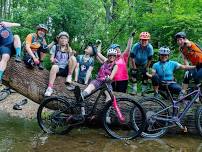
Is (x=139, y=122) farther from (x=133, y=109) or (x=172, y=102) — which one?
(x=172, y=102)

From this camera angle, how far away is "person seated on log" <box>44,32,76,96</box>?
852 centimetres

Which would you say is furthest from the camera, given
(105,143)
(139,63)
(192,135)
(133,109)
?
(139,63)

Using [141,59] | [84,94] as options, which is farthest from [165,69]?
[84,94]

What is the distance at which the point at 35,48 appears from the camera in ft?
29.8

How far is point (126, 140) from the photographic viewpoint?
775 centimetres

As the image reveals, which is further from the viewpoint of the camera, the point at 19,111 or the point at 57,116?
the point at 19,111

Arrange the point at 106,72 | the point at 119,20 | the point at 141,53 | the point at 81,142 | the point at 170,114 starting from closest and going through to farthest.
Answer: the point at 81,142, the point at 170,114, the point at 106,72, the point at 141,53, the point at 119,20

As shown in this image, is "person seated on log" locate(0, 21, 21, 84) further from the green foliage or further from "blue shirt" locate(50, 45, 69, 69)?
the green foliage

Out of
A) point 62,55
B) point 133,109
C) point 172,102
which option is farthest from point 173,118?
point 62,55

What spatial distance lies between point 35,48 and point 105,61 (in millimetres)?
1934

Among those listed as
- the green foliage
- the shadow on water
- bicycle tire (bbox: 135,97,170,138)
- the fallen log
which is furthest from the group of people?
the green foliage

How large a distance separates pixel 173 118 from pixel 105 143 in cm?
183

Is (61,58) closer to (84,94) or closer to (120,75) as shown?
(84,94)

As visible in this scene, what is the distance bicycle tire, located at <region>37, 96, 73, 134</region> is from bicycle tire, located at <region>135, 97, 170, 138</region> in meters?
1.82
